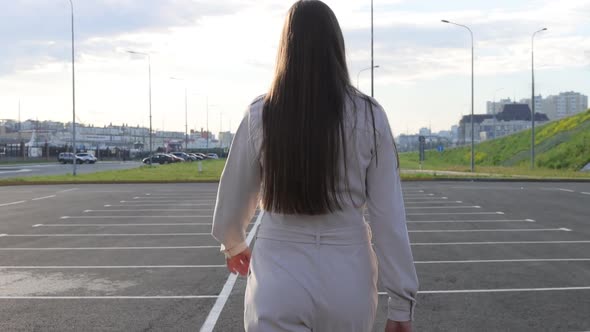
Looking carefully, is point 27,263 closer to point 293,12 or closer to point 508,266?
point 508,266

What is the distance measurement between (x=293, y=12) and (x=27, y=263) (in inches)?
309

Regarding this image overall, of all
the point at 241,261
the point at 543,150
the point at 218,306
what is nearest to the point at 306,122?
the point at 241,261

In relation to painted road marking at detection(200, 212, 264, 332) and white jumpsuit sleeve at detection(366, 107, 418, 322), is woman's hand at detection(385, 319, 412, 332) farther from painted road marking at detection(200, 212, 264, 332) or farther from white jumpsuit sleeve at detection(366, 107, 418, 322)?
painted road marking at detection(200, 212, 264, 332)

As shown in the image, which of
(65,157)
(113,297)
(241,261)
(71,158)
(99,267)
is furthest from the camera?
(71,158)

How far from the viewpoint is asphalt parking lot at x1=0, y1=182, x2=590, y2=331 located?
586cm

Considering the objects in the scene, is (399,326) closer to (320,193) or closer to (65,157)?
(320,193)

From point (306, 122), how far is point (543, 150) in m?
61.9

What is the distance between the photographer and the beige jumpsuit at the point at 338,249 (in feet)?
6.63

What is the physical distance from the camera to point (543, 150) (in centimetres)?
5981

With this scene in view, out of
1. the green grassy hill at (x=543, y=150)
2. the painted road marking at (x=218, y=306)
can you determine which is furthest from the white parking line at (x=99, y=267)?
the green grassy hill at (x=543, y=150)

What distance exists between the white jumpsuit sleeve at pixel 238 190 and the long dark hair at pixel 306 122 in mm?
66

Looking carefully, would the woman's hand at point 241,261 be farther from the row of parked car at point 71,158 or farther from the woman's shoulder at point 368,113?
the row of parked car at point 71,158

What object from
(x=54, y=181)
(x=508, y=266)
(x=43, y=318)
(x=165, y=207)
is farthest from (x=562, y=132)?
(x=43, y=318)

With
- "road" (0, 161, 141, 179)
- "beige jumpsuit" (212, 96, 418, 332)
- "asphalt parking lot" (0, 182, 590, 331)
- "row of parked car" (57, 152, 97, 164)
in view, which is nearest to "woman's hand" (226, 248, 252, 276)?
"beige jumpsuit" (212, 96, 418, 332)
